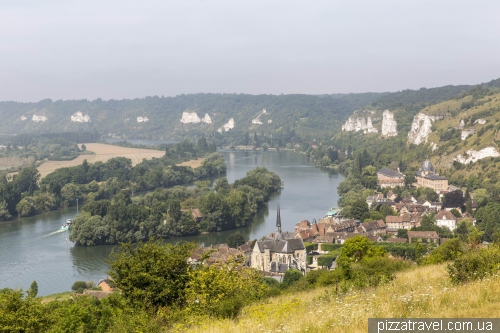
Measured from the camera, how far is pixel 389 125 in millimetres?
92750

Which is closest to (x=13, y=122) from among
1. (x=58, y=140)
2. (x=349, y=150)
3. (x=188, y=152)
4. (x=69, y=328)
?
(x=58, y=140)

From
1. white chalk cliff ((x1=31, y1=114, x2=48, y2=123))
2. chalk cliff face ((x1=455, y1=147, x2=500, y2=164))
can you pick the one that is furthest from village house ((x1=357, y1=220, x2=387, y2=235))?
white chalk cliff ((x1=31, y1=114, x2=48, y2=123))

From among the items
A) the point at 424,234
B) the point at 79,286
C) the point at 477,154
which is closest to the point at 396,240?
the point at 424,234

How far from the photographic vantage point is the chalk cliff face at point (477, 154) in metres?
53.6

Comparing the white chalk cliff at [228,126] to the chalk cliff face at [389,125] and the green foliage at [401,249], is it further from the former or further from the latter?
the green foliage at [401,249]

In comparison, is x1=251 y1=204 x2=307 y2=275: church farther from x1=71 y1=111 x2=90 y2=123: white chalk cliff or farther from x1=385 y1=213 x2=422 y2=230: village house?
x1=71 y1=111 x2=90 y2=123: white chalk cliff

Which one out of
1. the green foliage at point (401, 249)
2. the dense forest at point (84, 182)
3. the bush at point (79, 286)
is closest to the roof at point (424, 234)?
the green foliage at point (401, 249)

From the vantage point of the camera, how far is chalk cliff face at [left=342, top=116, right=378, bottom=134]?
103m

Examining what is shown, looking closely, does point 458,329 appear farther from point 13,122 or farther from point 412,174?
point 13,122

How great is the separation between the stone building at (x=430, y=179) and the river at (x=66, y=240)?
7.92 m

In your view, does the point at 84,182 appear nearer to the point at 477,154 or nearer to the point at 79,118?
the point at 477,154

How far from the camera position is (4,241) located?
1394 inches

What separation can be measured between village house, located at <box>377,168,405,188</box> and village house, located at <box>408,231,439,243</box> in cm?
2179

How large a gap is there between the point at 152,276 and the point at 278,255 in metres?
16.7
